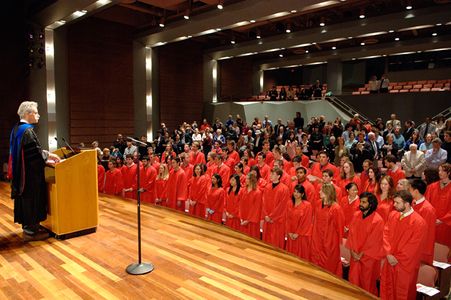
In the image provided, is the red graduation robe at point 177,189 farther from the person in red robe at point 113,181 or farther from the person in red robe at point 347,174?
the person in red robe at point 347,174

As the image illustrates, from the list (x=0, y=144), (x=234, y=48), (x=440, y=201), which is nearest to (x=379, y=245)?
(x=440, y=201)

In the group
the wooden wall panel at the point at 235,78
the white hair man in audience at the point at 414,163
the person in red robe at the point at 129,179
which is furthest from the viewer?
the wooden wall panel at the point at 235,78

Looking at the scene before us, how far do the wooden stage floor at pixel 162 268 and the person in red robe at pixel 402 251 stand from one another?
81 cm

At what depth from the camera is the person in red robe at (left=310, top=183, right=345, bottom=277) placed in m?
3.83

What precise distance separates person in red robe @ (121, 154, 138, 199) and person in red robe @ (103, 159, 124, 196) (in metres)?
0.10

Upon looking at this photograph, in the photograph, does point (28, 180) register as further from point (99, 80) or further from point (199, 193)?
point (99, 80)

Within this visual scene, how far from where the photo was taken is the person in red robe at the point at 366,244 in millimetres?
3416

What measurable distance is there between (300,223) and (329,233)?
377 millimetres

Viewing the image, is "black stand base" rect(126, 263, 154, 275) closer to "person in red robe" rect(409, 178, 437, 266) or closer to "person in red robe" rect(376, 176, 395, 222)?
"person in red robe" rect(409, 178, 437, 266)

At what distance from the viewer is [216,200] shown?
5.27 m

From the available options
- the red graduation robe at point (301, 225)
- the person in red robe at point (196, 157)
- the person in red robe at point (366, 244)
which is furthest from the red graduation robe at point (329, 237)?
the person in red robe at point (196, 157)

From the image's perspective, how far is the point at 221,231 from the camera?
4.09 meters

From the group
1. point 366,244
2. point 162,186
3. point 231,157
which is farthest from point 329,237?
point 231,157

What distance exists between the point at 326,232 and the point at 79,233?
9.09 feet
